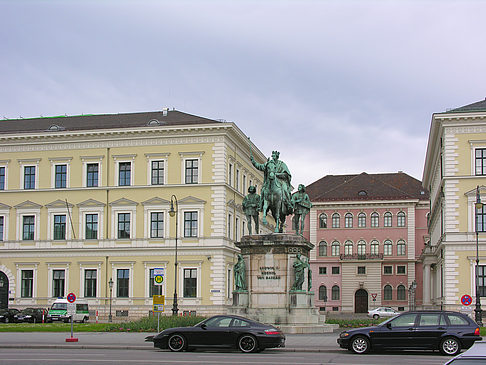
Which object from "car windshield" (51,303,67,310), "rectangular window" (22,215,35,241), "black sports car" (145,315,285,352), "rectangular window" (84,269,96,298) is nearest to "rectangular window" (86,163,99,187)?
"rectangular window" (22,215,35,241)

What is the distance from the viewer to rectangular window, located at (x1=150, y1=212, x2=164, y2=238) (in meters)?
63.2

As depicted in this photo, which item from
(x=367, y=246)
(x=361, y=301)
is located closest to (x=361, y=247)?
(x=367, y=246)

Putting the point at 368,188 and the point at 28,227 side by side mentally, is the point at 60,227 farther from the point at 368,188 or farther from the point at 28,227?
the point at 368,188

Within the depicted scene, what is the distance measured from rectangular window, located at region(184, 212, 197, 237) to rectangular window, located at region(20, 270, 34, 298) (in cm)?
1375

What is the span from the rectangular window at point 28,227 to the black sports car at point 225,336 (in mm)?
43890

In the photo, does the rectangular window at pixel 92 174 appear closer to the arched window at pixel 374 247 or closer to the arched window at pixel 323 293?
the arched window at pixel 323 293

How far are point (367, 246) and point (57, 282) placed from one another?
5184cm

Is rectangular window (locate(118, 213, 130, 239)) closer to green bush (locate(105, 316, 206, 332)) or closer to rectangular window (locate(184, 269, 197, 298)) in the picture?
rectangular window (locate(184, 269, 197, 298))

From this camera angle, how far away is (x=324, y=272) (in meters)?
105

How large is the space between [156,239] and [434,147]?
25.9 metres

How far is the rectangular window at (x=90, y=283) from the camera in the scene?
63.3m

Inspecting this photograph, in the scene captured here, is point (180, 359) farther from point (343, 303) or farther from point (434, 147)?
point (343, 303)

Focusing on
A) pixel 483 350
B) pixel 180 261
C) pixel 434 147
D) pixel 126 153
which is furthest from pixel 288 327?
pixel 434 147

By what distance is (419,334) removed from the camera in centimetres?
2406
